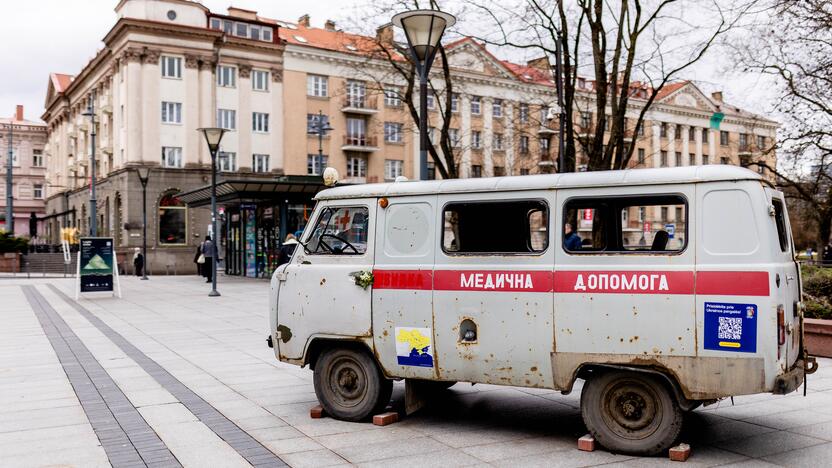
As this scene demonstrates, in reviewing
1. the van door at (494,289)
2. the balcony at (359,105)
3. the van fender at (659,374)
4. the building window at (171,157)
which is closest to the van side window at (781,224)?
the van fender at (659,374)

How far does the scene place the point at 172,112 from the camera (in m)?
46.9

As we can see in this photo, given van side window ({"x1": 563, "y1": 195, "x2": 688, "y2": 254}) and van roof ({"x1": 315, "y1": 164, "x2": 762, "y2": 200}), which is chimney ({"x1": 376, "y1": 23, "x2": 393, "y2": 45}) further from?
van side window ({"x1": 563, "y1": 195, "x2": 688, "y2": 254})

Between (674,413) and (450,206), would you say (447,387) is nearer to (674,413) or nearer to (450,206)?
(450,206)

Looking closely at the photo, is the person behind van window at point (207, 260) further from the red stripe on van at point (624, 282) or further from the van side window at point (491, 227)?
the red stripe on van at point (624, 282)

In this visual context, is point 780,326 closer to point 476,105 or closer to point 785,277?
point 785,277

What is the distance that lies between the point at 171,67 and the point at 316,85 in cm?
979

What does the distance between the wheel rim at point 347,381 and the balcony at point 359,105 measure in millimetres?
46287

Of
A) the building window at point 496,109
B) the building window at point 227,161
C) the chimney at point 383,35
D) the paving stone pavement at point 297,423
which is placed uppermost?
the building window at point 496,109

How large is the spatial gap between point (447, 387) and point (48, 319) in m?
11.9

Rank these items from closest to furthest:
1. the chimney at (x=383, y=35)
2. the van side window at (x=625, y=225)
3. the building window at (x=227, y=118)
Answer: the van side window at (x=625, y=225) → the chimney at (x=383, y=35) → the building window at (x=227, y=118)

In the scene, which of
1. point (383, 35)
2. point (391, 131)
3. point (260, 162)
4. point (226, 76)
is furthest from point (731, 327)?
point (391, 131)

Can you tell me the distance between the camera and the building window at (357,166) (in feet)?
176

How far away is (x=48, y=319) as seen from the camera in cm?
1681

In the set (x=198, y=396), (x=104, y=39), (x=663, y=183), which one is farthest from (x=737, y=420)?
(x=104, y=39)
